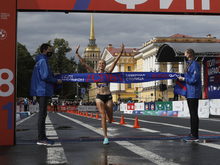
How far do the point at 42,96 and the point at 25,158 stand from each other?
91.1 inches

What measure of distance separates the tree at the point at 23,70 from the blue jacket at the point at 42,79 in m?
65.8

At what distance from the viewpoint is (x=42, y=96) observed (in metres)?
8.27

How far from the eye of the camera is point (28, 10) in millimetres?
8773

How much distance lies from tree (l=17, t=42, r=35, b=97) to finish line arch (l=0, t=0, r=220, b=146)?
65472 mm

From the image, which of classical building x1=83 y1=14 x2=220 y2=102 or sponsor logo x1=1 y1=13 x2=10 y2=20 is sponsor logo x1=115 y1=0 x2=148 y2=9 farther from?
classical building x1=83 y1=14 x2=220 y2=102

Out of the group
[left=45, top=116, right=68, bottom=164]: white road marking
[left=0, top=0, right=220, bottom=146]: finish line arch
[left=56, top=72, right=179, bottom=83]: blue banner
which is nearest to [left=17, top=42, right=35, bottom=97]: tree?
[left=56, top=72, right=179, bottom=83]: blue banner

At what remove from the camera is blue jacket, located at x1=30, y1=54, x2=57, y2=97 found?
8266mm

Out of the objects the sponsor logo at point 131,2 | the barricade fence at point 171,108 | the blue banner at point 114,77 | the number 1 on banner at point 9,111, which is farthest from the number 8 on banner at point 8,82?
the barricade fence at point 171,108

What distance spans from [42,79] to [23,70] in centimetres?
7187

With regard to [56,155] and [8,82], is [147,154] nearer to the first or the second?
[56,155]

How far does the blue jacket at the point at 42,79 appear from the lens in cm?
827

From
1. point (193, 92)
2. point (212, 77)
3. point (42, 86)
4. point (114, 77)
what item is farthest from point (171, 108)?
point (42, 86)

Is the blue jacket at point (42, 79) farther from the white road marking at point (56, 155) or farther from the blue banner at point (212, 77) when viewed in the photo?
the blue banner at point (212, 77)

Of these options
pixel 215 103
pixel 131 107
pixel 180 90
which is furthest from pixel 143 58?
pixel 180 90
